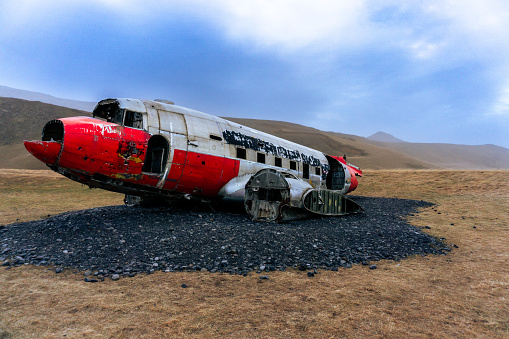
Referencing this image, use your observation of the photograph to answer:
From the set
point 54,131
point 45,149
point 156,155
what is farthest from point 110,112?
point 45,149

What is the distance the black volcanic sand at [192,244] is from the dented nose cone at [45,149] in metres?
2.53

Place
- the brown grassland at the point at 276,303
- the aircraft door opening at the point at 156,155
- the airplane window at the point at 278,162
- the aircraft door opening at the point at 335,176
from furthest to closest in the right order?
the aircraft door opening at the point at 335,176
the airplane window at the point at 278,162
the aircraft door opening at the point at 156,155
the brown grassland at the point at 276,303

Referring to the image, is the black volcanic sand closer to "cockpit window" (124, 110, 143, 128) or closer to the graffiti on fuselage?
"cockpit window" (124, 110, 143, 128)

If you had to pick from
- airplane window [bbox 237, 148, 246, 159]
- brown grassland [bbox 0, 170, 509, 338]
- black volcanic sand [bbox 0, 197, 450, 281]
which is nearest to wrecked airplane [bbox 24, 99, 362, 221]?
airplane window [bbox 237, 148, 246, 159]

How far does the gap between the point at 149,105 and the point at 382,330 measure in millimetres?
10435

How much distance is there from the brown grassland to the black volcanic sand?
509mm

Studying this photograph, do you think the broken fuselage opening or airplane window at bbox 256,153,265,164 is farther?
airplane window at bbox 256,153,265,164

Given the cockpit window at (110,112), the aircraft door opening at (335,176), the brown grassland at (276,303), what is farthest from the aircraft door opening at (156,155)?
the aircraft door opening at (335,176)

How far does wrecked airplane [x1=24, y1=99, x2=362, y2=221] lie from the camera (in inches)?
338

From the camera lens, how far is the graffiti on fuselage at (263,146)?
12.6m

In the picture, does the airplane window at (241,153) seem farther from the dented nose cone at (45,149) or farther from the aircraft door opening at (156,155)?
the dented nose cone at (45,149)

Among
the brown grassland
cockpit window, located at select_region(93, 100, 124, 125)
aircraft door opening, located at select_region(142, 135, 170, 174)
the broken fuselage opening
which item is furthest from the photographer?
aircraft door opening, located at select_region(142, 135, 170, 174)

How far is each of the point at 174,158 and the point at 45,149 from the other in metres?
4.03

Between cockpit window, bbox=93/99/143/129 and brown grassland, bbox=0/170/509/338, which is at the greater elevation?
cockpit window, bbox=93/99/143/129
